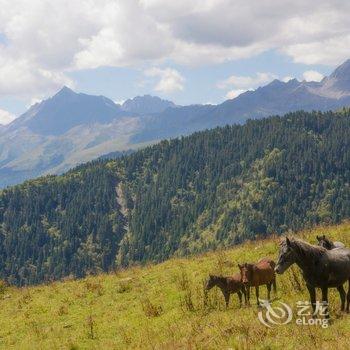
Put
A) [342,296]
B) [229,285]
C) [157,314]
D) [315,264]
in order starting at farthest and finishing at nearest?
[157,314]
[229,285]
[342,296]
[315,264]

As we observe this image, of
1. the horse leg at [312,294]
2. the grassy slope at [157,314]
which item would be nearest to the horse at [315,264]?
the horse leg at [312,294]

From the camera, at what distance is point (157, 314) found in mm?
17062

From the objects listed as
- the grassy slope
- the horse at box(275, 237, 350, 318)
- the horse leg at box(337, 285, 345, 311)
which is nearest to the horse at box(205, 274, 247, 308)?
the grassy slope

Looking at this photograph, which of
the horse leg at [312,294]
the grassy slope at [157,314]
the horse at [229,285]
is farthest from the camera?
the horse at [229,285]

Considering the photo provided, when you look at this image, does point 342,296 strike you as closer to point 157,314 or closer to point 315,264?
point 315,264

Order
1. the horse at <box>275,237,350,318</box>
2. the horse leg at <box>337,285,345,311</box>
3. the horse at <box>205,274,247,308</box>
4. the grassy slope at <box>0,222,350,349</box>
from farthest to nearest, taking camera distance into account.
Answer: the horse at <box>205,274,247,308</box> < the horse leg at <box>337,285,345,311</box> < the horse at <box>275,237,350,318</box> < the grassy slope at <box>0,222,350,349</box>

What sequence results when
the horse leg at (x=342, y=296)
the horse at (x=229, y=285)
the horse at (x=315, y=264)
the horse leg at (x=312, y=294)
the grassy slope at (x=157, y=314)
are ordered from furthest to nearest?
the horse at (x=229, y=285), the horse leg at (x=342, y=296), the horse leg at (x=312, y=294), the horse at (x=315, y=264), the grassy slope at (x=157, y=314)

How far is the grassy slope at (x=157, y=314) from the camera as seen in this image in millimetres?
11492

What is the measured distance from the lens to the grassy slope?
11492mm

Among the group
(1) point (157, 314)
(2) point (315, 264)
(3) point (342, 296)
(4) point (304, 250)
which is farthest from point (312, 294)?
(1) point (157, 314)

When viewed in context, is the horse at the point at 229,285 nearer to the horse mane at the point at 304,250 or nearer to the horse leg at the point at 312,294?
the horse leg at the point at 312,294

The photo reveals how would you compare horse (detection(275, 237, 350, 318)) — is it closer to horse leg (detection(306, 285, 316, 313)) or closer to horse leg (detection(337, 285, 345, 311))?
horse leg (detection(306, 285, 316, 313))

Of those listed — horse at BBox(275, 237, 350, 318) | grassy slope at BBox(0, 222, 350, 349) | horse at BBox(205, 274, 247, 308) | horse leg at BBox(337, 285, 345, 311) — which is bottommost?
grassy slope at BBox(0, 222, 350, 349)

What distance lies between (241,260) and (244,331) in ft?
35.6
